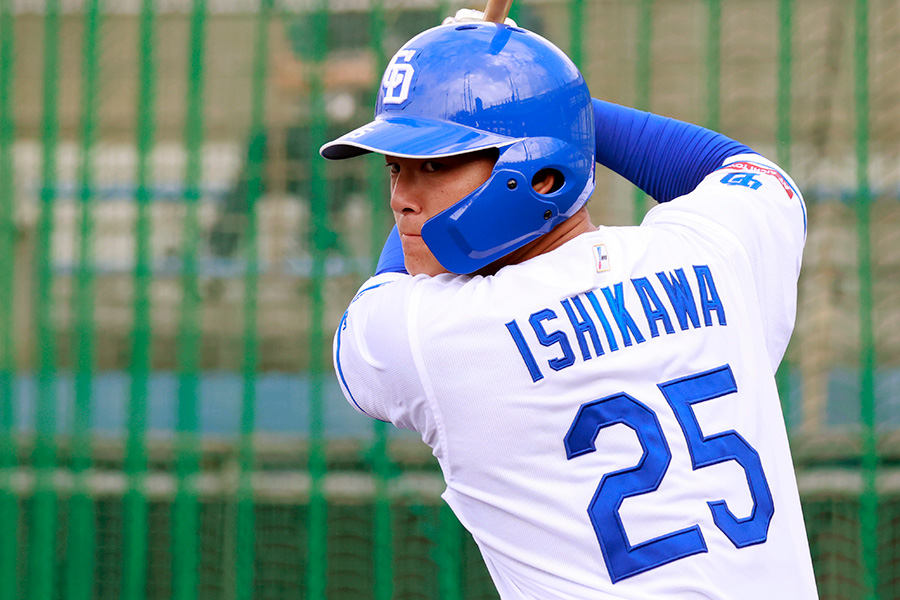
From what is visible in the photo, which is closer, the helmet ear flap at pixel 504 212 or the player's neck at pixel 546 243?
the helmet ear flap at pixel 504 212

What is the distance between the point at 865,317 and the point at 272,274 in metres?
2.21

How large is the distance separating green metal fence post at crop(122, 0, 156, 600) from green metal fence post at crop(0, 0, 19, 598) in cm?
49

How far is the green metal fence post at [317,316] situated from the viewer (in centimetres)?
366

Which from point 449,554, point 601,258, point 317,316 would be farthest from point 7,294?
point 601,258

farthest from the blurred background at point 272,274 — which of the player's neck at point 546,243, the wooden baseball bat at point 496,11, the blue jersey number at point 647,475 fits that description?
the blue jersey number at point 647,475

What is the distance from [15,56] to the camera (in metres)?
3.85

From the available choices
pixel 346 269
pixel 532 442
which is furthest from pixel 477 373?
pixel 346 269

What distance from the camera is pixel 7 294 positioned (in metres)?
3.83

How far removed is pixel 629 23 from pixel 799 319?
4.14 feet

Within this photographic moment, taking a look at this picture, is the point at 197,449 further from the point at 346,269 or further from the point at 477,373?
the point at 477,373

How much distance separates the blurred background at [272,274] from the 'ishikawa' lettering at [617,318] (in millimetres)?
2016

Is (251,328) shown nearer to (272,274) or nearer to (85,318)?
(272,274)

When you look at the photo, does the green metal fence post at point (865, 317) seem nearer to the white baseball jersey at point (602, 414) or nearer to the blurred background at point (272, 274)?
the blurred background at point (272, 274)

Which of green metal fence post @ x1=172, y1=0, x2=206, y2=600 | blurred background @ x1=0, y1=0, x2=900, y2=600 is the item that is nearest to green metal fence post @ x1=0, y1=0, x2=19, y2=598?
blurred background @ x1=0, y1=0, x2=900, y2=600
